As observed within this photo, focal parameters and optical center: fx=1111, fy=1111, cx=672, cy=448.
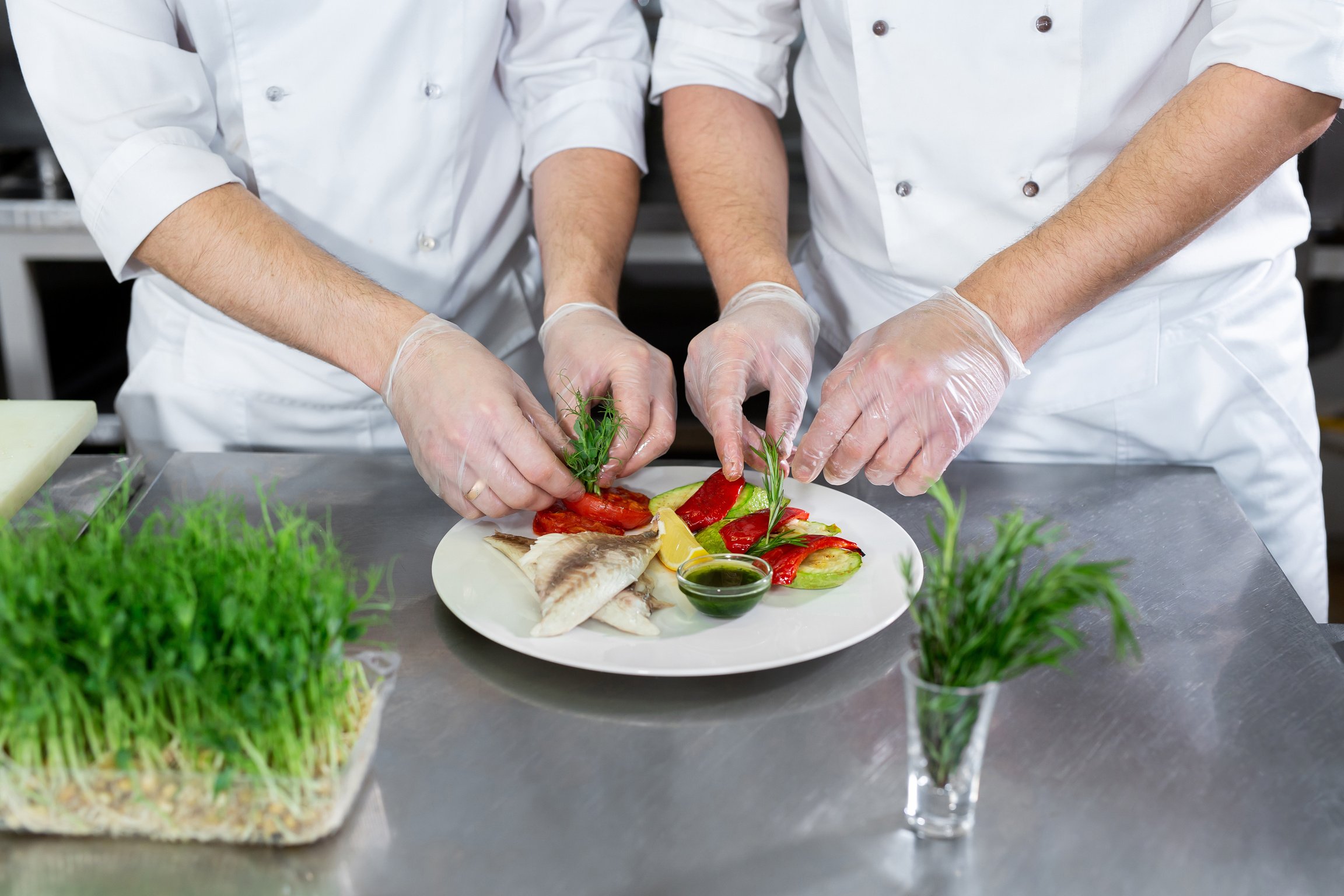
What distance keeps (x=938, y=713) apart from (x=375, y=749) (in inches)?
19.2

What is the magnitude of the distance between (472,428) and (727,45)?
864 mm

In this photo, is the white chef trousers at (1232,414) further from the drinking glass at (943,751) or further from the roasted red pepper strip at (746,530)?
the drinking glass at (943,751)

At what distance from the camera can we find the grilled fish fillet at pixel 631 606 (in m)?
1.14

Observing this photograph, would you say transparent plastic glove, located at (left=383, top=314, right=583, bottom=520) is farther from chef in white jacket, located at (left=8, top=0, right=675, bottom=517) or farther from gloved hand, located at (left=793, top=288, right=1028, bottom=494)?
gloved hand, located at (left=793, top=288, right=1028, bottom=494)

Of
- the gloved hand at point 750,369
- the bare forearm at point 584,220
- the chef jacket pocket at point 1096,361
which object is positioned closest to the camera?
the gloved hand at point 750,369

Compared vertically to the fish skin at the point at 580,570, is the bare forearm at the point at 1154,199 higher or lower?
higher

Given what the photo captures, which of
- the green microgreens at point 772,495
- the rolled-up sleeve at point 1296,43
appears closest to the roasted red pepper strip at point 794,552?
the green microgreens at point 772,495

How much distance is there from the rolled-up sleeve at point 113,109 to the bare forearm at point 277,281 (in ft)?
0.11

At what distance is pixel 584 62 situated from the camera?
1.84m

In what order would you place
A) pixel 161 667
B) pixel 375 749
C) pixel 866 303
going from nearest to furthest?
pixel 161 667 → pixel 375 749 → pixel 866 303

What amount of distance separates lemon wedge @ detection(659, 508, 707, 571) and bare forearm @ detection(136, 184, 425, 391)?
48cm

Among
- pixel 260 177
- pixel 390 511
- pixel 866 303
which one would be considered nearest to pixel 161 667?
pixel 390 511

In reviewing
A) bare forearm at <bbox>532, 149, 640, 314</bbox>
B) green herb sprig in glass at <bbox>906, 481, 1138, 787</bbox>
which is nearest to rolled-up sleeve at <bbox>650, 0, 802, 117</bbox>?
bare forearm at <bbox>532, 149, 640, 314</bbox>

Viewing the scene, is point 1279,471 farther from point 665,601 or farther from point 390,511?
point 390,511
